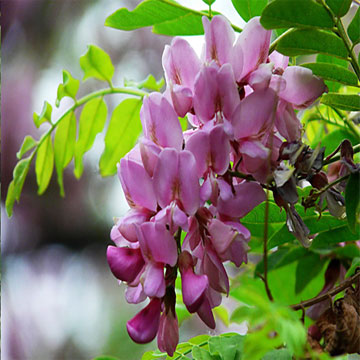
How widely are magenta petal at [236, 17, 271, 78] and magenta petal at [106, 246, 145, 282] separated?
7cm

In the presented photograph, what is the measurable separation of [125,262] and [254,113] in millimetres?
60

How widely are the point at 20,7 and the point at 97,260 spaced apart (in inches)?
24.9

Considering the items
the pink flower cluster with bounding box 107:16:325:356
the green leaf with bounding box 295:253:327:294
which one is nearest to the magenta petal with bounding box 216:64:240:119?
the pink flower cluster with bounding box 107:16:325:356

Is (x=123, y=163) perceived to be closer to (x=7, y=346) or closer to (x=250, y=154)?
(x=250, y=154)

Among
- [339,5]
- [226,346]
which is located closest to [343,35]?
[339,5]

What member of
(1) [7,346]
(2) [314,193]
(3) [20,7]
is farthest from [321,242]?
(3) [20,7]

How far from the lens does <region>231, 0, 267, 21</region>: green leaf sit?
22cm

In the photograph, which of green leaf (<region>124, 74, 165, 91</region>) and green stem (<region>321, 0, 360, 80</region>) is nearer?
green stem (<region>321, 0, 360, 80</region>)

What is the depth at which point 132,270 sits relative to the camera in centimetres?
16

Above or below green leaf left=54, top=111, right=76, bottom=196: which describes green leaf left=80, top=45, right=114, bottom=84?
above

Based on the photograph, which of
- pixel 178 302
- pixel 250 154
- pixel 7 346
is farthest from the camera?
pixel 7 346

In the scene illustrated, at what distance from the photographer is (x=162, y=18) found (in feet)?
0.74

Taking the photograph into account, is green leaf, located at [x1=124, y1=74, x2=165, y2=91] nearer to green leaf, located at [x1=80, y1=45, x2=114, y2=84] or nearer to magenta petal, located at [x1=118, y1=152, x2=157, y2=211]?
green leaf, located at [x1=80, y1=45, x2=114, y2=84]

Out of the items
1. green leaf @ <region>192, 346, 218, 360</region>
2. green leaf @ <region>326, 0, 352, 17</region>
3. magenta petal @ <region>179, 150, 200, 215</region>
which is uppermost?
green leaf @ <region>326, 0, 352, 17</region>
